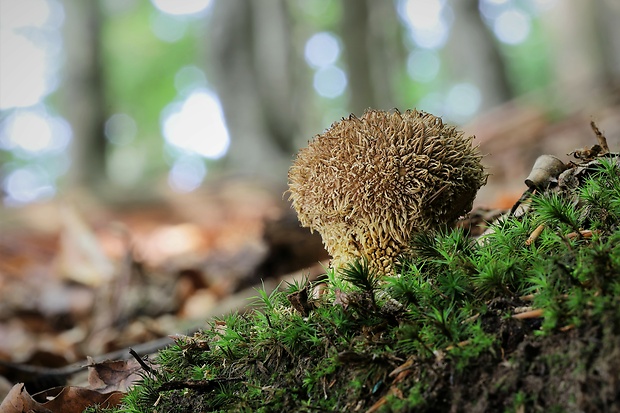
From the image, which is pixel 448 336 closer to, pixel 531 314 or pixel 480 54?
pixel 531 314

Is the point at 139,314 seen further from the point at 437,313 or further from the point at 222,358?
the point at 437,313

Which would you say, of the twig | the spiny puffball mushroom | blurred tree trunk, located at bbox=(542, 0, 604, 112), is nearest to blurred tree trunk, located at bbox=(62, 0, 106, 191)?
blurred tree trunk, located at bbox=(542, 0, 604, 112)

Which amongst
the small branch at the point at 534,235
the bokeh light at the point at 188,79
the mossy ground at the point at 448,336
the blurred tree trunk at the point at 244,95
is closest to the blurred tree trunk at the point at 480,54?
the blurred tree trunk at the point at 244,95

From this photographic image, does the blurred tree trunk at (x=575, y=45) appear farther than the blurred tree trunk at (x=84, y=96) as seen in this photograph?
No

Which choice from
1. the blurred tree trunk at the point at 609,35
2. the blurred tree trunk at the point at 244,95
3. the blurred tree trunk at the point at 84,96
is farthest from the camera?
the blurred tree trunk at the point at 84,96

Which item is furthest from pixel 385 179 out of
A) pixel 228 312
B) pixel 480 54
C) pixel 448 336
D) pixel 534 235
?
pixel 480 54

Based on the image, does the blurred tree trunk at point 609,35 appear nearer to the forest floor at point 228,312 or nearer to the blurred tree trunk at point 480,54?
the forest floor at point 228,312

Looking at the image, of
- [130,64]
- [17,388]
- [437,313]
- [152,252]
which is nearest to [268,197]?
[152,252]

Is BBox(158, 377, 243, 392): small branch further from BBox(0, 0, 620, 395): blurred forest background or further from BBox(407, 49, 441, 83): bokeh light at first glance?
BBox(407, 49, 441, 83): bokeh light
